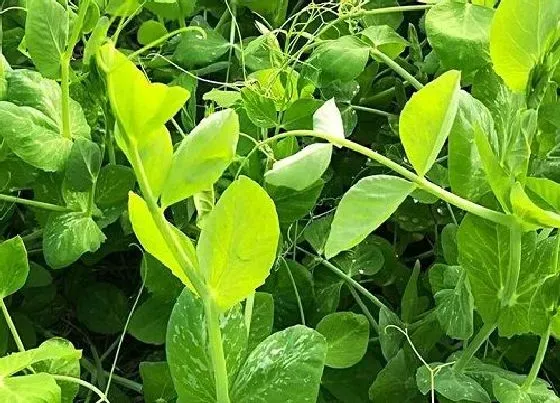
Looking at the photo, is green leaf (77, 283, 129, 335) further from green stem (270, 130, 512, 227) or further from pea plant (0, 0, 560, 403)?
green stem (270, 130, 512, 227)

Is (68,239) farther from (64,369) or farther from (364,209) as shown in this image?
(364,209)

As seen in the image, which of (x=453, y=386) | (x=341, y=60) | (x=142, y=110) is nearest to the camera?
(x=142, y=110)

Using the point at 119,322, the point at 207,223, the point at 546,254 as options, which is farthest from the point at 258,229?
the point at 119,322

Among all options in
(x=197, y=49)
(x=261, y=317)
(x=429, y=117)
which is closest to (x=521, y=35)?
(x=429, y=117)

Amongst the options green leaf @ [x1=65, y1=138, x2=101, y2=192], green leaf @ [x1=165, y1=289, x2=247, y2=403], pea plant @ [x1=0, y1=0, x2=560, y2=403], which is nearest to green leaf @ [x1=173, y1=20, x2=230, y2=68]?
pea plant @ [x1=0, y1=0, x2=560, y2=403]

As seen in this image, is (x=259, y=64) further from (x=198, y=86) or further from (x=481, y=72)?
(x=481, y=72)

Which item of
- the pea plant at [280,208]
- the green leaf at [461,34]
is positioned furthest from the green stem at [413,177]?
the green leaf at [461,34]
